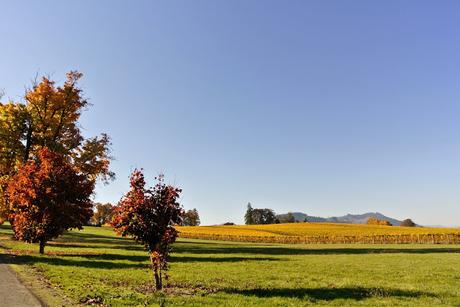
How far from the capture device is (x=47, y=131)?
48812 mm

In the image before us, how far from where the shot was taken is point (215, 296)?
52.4 ft

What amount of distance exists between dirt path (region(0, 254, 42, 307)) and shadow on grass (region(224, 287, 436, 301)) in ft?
24.3

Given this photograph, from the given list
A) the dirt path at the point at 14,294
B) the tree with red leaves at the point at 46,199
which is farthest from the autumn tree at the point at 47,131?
the dirt path at the point at 14,294

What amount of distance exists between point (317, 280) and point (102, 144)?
34926mm

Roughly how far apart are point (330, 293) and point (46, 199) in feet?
76.8

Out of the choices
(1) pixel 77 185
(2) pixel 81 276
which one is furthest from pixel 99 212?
(2) pixel 81 276

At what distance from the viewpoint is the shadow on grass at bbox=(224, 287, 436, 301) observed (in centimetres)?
1666

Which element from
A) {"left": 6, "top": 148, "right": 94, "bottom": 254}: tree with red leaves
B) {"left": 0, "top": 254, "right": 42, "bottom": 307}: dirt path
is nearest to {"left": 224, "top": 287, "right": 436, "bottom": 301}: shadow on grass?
{"left": 0, "top": 254, "right": 42, "bottom": 307}: dirt path

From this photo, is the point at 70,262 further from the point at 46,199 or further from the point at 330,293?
the point at 330,293

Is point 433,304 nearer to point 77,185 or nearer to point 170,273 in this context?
point 170,273

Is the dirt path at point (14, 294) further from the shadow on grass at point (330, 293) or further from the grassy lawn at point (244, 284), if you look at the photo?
the shadow on grass at point (330, 293)

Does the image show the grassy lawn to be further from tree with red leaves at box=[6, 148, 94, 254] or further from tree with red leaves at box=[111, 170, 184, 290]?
tree with red leaves at box=[6, 148, 94, 254]

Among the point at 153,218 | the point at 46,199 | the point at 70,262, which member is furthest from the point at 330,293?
the point at 46,199

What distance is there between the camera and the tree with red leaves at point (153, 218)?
17.1 metres
